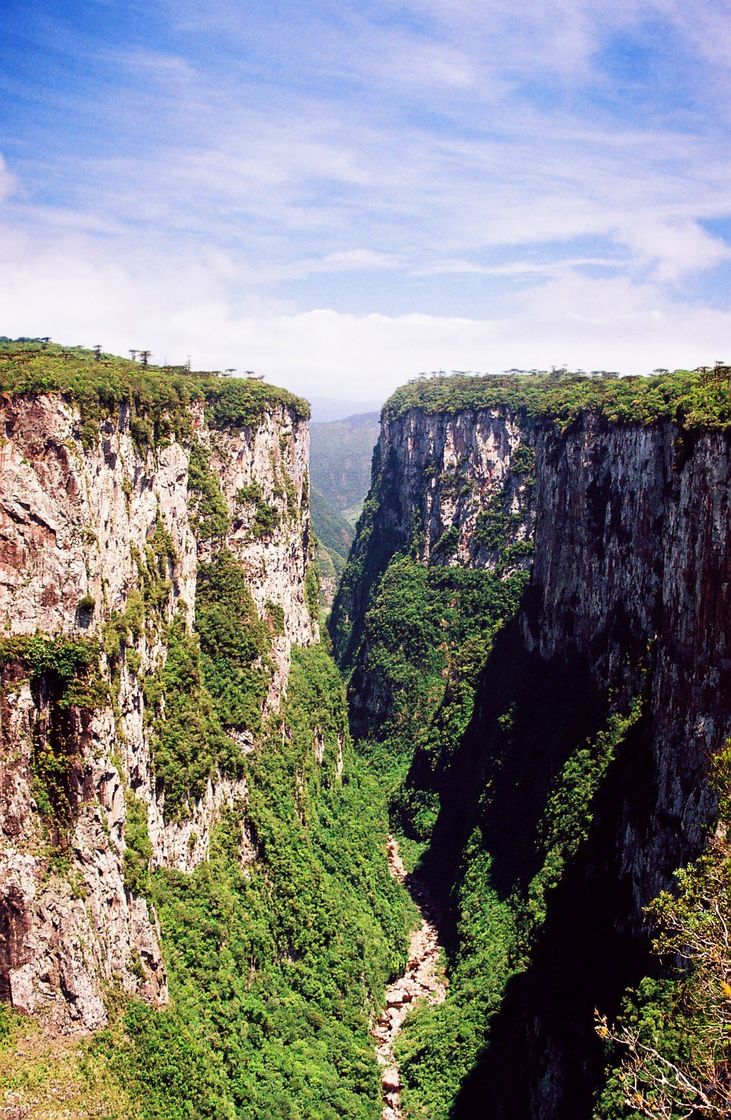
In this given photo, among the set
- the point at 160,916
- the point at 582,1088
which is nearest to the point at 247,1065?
the point at 160,916

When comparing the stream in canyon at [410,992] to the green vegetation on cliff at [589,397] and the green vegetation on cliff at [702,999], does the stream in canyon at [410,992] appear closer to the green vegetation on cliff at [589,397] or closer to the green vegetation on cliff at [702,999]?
the green vegetation on cliff at [702,999]

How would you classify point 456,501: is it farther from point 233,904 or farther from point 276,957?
point 233,904

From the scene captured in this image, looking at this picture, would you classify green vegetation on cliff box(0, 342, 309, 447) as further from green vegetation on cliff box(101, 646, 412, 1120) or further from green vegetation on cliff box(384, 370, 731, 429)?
green vegetation on cliff box(384, 370, 731, 429)

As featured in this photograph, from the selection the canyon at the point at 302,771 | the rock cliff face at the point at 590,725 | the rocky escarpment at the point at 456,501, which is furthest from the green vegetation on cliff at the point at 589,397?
the rocky escarpment at the point at 456,501

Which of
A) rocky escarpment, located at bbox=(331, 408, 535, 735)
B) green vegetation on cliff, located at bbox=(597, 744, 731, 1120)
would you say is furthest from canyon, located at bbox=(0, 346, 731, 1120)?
rocky escarpment, located at bbox=(331, 408, 535, 735)

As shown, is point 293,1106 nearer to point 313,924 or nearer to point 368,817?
point 313,924

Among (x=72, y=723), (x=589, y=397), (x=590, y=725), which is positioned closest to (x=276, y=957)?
(x=590, y=725)
